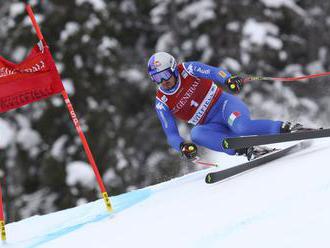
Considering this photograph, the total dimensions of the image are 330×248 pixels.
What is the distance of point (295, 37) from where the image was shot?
15.6 metres

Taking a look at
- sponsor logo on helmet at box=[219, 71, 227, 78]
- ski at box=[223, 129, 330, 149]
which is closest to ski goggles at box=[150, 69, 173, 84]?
sponsor logo on helmet at box=[219, 71, 227, 78]

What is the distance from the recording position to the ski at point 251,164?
5859 mm

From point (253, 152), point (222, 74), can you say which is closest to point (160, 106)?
point (222, 74)

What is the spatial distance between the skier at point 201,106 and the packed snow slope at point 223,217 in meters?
0.49

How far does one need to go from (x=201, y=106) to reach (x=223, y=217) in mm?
2561

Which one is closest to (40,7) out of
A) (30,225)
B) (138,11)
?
(138,11)

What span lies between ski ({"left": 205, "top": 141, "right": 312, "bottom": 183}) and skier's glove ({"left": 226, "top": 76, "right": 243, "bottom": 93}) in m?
0.73

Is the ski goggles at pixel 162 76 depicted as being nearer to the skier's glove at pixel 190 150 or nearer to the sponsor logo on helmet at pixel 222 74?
the sponsor logo on helmet at pixel 222 74

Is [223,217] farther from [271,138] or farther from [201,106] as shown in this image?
[201,106]

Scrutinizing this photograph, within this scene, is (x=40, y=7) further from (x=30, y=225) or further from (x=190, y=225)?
(x=190, y=225)

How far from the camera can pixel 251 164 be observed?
6.14m

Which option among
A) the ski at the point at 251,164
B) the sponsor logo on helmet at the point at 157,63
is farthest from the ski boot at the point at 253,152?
the sponsor logo on helmet at the point at 157,63

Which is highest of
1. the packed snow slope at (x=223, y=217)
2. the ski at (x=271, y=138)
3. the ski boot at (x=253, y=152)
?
the ski at (x=271, y=138)

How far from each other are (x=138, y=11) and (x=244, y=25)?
2980 mm
